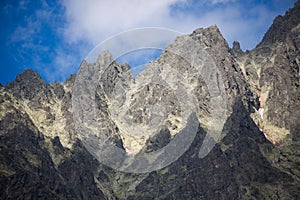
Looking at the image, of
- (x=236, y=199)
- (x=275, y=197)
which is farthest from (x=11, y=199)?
(x=275, y=197)

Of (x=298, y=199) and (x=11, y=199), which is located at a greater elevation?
(x=11, y=199)

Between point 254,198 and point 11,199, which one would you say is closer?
point 11,199

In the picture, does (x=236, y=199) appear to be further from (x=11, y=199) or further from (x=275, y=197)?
(x=11, y=199)

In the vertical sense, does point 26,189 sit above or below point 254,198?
above

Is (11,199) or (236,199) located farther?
(236,199)

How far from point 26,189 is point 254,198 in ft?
389

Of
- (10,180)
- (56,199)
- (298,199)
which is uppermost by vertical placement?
(10,180)

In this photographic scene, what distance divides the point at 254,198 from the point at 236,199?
9.31 metres

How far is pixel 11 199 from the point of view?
181625 mm

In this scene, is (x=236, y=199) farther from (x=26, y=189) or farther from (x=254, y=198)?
(x=26, y=189)

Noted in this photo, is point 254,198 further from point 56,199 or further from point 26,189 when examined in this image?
point 26,189

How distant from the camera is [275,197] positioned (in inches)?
7731

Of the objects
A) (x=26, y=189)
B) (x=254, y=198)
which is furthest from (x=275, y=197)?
(x=26, y=189)

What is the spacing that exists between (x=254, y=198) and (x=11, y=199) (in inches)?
4849
